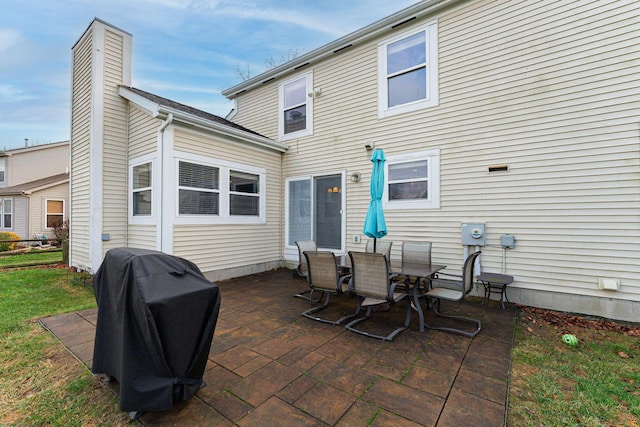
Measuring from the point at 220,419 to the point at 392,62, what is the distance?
682 centimetres

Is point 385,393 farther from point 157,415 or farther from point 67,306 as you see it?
point 67,306

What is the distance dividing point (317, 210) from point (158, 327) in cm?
566

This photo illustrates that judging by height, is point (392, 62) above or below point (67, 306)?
above

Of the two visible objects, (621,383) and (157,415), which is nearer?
(157,415)

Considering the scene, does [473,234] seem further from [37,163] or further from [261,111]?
[37,163]

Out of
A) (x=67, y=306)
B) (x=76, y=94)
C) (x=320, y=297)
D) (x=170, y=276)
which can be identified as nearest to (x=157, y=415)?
(x=170, y=276)

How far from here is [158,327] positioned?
1.84 meters

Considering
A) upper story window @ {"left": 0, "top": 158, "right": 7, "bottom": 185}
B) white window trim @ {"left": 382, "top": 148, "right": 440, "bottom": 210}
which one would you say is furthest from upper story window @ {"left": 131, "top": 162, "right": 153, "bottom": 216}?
upper story window @ {"left": 0, "top": 158, "right": 7, "bottom": 185}

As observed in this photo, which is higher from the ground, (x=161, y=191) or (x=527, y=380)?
(x=161, y=191)

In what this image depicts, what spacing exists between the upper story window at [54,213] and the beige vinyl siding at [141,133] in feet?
38.8

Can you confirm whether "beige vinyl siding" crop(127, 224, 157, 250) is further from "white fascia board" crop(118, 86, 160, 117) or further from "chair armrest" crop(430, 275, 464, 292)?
"chair armrest" crop(430, 275, 464, 292)

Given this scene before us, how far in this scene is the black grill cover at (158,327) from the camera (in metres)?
1.83

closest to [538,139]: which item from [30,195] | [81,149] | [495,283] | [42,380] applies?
[495,283]

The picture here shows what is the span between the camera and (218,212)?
638 cm
